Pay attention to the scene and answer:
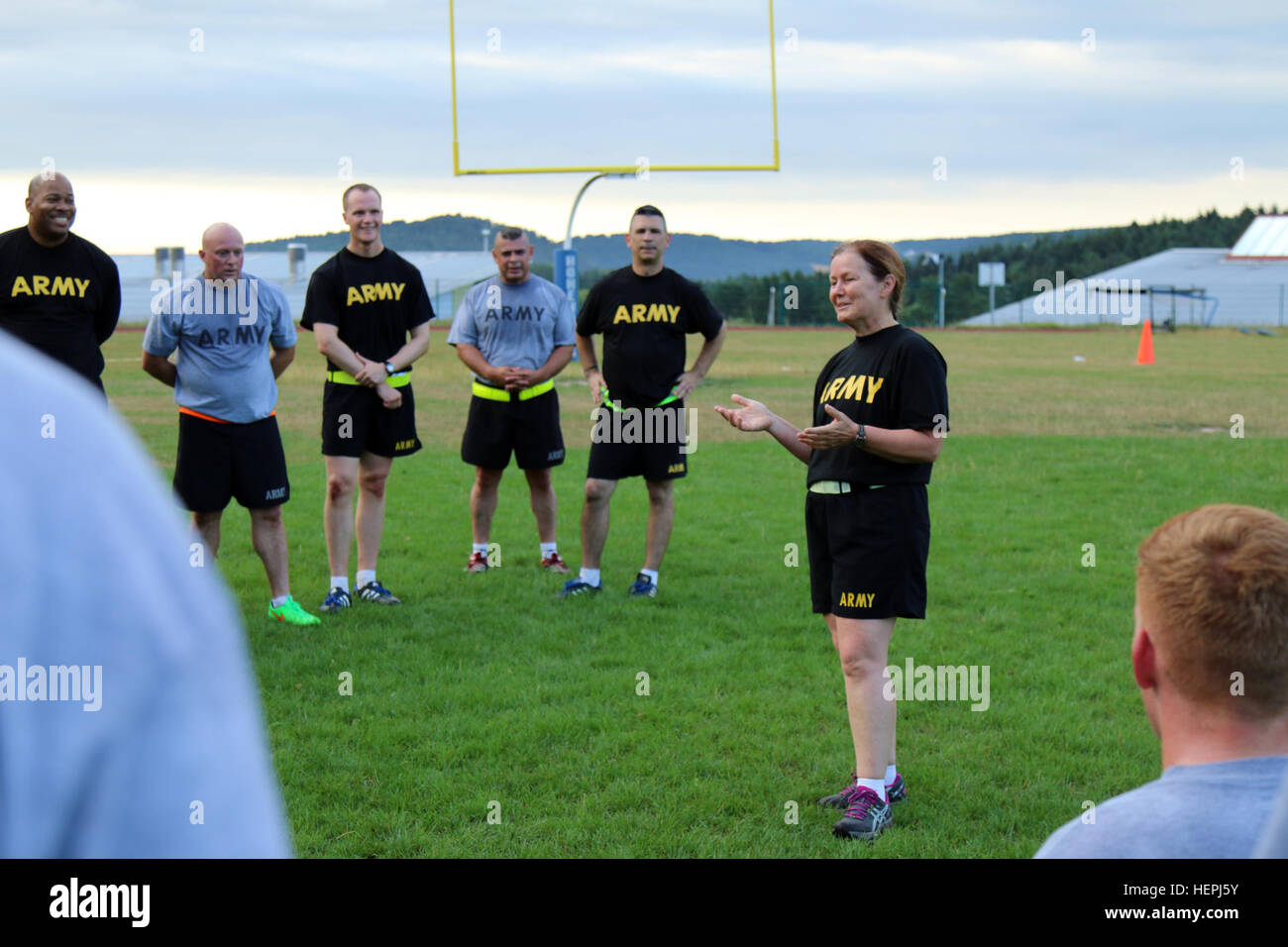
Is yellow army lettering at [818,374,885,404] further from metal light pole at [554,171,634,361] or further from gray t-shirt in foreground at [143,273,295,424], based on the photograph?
metal light pole at [554,171,634,361]

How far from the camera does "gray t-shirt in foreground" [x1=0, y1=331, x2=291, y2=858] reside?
561 mm

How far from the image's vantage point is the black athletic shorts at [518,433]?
8766 mm

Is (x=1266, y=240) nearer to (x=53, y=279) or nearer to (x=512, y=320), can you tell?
(x=512, y=320)

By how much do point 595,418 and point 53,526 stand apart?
778 centimetres

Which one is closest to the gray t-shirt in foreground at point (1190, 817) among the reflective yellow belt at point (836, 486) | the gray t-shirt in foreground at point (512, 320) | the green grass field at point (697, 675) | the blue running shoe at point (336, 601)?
the green grass field at point (697, 675)

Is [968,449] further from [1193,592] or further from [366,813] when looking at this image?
[1193,592]

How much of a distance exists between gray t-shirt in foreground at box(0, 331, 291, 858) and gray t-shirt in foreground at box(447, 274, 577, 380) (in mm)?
8230

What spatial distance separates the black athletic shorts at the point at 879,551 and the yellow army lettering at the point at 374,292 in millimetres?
4322

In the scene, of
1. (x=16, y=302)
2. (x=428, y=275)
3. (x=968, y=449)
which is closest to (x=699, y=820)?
(x=16, y=302)

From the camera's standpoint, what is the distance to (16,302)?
6.96 meters

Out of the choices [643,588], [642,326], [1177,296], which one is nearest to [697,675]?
[643,588]

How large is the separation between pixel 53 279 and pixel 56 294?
88mm

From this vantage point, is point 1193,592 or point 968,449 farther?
point 968,449
